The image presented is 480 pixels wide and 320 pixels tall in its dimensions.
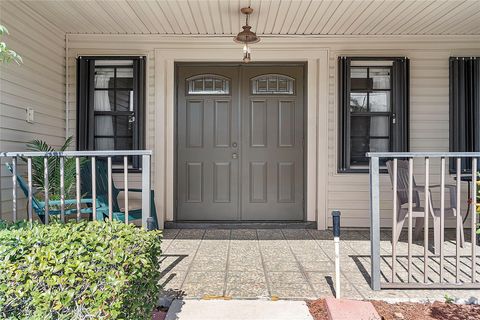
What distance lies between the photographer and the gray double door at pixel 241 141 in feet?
16.5

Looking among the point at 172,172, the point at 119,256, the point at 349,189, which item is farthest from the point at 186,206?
the point at 119,256

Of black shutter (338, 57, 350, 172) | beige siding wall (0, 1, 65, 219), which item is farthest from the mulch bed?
beige siding wall (0, 1, 65, 219)

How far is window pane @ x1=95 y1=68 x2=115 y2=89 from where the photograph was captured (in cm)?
488

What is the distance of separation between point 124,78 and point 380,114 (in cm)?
335

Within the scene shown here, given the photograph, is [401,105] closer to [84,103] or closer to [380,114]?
[380,114]

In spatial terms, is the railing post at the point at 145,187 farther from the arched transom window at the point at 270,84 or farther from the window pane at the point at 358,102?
the window pane at the point at 358,102

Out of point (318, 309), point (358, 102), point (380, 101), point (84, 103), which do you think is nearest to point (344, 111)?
point (358, 102)

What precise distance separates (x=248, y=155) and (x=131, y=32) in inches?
85.8

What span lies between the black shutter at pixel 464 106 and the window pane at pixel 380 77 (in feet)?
2.54

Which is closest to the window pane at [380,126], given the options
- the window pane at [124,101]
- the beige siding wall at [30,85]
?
the window pane at [124,101]

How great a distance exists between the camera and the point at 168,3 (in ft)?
12.7

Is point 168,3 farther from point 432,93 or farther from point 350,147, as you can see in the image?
point 432,93

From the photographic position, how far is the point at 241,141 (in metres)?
5.02

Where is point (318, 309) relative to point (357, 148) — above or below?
below
